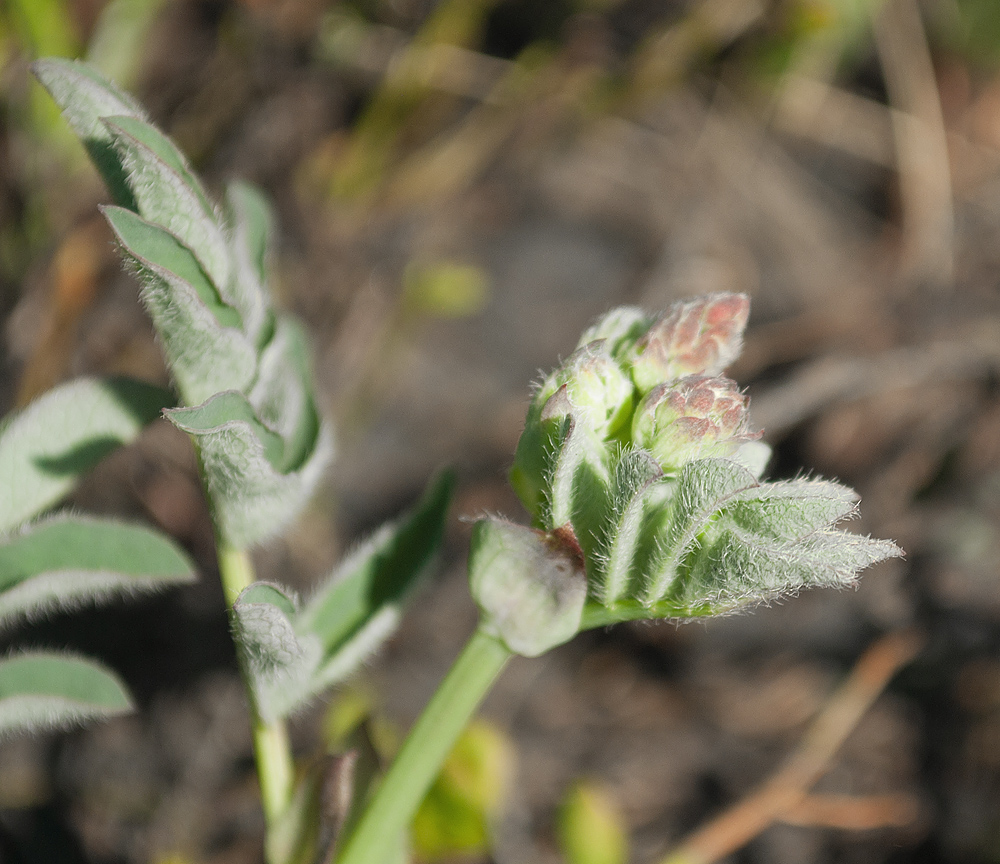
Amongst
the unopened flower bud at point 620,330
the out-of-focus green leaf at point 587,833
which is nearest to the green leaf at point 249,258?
the unopened flower bud at point 620,330

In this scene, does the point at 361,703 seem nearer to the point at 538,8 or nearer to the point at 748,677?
the point at 748,677

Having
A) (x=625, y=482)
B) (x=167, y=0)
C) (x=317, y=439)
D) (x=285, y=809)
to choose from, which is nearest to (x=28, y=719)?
(x=285, y=809)

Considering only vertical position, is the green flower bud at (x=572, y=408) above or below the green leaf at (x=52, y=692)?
above

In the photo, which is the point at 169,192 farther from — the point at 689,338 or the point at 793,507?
the point at 793,507

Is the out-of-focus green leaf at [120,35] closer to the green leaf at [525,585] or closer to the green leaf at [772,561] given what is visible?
the green leaf at [525,585]

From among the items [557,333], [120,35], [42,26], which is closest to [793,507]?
[557,333]
